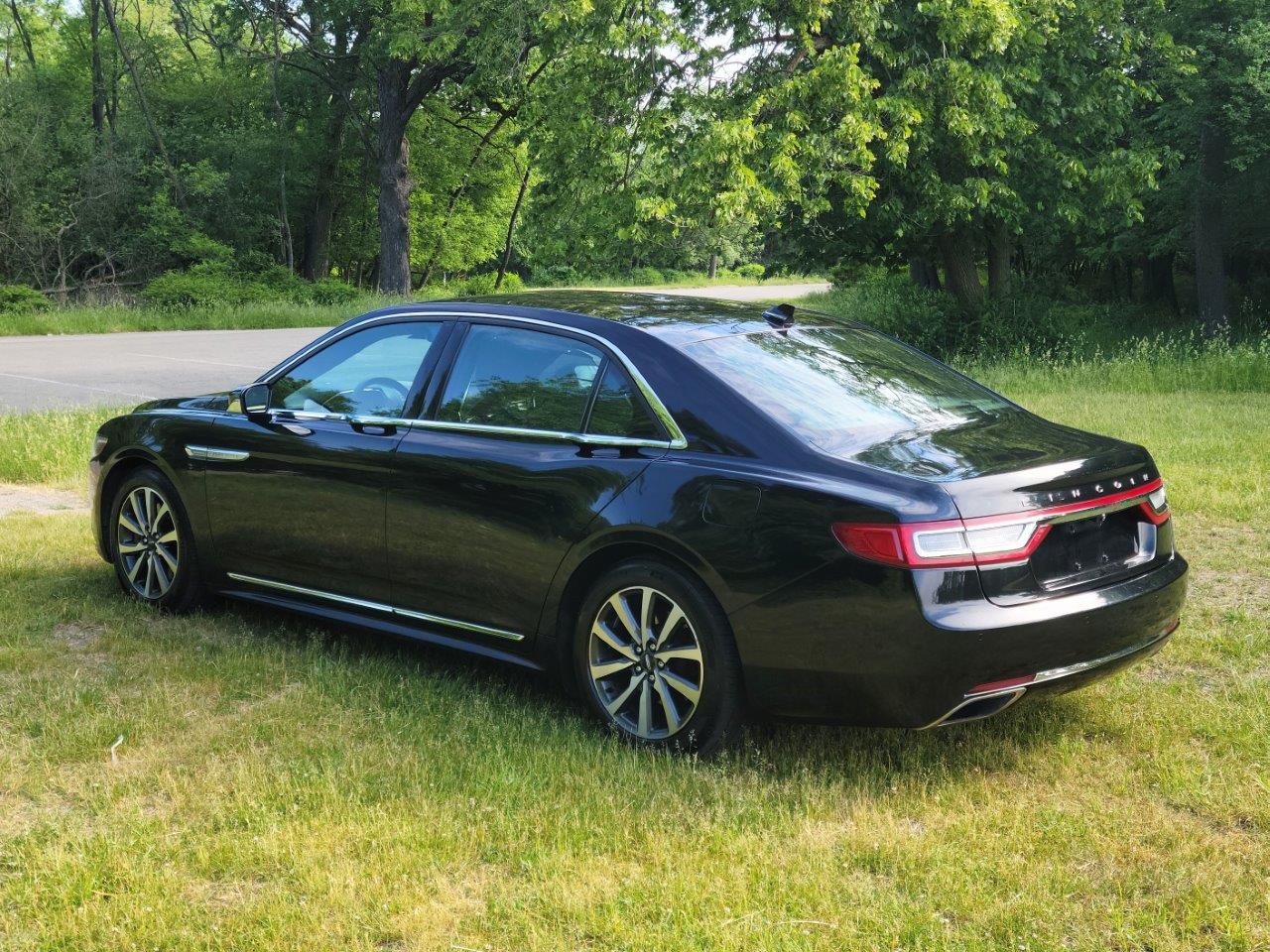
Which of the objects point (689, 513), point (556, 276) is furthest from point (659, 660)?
point (556, 276)

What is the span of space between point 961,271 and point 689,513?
20151mm

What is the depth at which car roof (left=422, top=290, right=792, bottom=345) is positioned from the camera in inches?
199

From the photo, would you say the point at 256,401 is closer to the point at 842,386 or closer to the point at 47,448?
the point at 842,386

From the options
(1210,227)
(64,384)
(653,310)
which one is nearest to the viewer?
(653,310)

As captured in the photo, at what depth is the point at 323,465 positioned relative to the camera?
5598mm

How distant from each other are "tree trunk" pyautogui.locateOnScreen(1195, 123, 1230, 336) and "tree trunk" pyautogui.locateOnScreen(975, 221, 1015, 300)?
4.36 metres

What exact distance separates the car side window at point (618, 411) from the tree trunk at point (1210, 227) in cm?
2305

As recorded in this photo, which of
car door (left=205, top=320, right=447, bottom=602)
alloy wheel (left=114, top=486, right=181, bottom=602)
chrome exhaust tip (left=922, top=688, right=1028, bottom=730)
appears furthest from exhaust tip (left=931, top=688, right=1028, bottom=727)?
alloy wheel (left=114, top=486, right=181, bottom=602)

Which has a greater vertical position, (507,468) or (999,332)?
(507,468)

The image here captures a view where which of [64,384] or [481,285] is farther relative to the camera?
[481,285]

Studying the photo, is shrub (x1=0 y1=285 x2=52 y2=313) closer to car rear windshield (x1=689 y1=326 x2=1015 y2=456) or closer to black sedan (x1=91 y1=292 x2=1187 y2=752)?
black sedan (x1=91 y1=292 x2=1187 y2=752)

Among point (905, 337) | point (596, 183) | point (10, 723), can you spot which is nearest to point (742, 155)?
point (596, 183)

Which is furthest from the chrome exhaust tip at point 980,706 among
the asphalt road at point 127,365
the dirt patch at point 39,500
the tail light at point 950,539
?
the asphalt road at point 127,365

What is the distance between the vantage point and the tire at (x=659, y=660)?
4.37m
